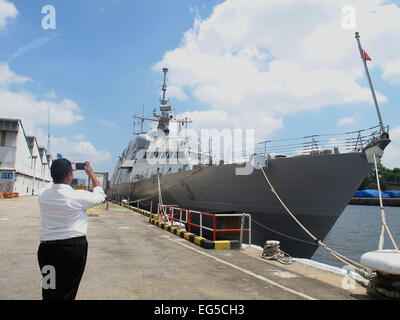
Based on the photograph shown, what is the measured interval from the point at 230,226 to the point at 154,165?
985 cm

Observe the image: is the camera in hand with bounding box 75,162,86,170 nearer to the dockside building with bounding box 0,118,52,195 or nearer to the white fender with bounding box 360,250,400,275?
the white fender with bounding box 360,250,400,275

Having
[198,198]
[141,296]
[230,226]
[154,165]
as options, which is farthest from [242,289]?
[154,165]

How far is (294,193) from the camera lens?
9219 mm

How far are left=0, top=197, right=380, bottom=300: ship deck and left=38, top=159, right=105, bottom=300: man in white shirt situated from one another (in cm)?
162

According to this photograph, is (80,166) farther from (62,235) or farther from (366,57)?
(366,57)

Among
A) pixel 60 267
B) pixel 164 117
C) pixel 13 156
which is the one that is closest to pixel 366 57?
pixel 60 267

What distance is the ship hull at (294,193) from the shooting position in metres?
8.44

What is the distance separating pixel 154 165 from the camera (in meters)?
20.1

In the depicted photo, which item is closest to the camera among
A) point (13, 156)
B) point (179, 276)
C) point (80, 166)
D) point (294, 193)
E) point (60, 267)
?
point (60, 267)

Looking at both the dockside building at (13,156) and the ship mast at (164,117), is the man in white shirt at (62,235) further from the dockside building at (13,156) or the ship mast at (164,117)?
the dockside building at (13,156)

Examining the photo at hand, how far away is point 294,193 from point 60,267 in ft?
26.9

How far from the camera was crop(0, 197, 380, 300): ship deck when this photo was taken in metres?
3.84

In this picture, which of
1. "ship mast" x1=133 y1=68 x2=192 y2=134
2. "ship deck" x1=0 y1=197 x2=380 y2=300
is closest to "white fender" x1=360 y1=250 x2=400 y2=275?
"ship deck" x1=0 y1=197 x2=380 y2=300

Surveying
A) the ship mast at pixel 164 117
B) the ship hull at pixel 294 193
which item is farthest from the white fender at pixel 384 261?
the ship mast at pixel 164 117
